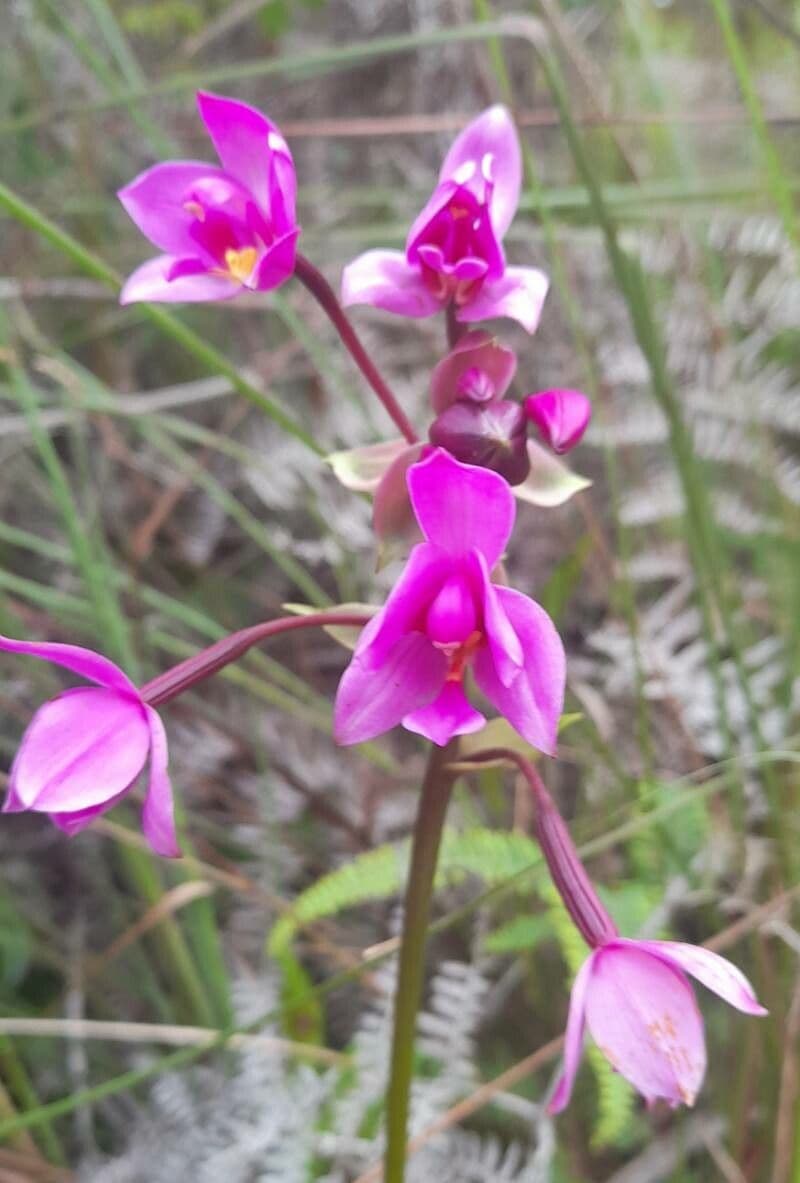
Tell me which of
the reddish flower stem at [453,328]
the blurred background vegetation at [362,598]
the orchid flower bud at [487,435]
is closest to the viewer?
the orchid flower bud at [487,435]

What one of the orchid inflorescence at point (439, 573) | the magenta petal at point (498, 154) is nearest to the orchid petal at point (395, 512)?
the orchid inflorescence at point (439, 573)

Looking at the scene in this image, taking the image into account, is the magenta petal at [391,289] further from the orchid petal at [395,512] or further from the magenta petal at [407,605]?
the magenta petal at [407,605]

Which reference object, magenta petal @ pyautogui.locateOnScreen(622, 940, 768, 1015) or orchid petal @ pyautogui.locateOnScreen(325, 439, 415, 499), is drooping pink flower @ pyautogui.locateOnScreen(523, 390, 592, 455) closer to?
orchid petal @ pyautogui.locateOnScreen(325, 439, 415, 499)

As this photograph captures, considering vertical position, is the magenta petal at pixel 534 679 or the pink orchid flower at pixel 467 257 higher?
the pink orchid flower at pixel 467 257

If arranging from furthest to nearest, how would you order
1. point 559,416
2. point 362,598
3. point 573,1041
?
point 362,598 < point 559,416 < point 573,1041

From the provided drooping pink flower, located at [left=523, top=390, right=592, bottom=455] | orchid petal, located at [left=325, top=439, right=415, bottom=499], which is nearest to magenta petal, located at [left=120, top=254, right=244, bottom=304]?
orchid petal, located at [left=325, top=439, right=415, bottom=499]

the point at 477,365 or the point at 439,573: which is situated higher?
the point at 477,365

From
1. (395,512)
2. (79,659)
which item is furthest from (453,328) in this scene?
Answer: (79,659)

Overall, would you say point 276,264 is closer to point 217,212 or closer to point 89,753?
point 217,212

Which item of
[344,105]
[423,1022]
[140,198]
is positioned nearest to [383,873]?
[423,1022]
